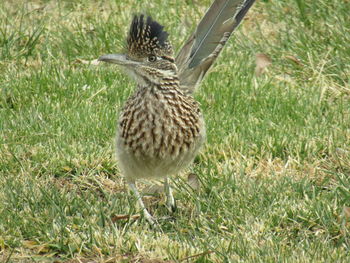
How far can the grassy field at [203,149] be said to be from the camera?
525 cm

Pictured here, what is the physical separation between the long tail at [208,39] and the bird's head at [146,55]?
0.48 metres

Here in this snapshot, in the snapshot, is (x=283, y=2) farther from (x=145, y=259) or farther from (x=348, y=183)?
(x=145, y=259)

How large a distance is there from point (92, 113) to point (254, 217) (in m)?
2.16

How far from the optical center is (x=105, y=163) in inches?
259

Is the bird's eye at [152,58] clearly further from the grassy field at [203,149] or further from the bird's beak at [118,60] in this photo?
the grassy field at [203,149]

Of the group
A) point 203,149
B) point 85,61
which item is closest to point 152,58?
point 203,149

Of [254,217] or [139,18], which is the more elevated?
[139,18]

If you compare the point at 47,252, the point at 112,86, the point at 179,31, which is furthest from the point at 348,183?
the point at 179,31

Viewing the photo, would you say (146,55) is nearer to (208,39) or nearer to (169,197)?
(208,39)

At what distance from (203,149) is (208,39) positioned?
0.93 meters

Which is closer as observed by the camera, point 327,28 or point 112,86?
point 112,86

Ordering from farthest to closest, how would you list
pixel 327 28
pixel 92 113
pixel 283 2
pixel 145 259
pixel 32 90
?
pixel 283 2 → pixel 327 28 → pixel 32 90 → pixel 92 113 → pixel 145 259

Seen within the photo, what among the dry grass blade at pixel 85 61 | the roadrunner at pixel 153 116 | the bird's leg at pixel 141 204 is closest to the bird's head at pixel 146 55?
the roadrunner at pixel 153 116

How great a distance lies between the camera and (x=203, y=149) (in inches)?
267
